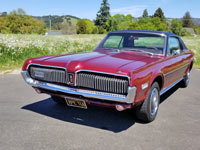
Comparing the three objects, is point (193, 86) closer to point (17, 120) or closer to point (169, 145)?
point (169, 145)

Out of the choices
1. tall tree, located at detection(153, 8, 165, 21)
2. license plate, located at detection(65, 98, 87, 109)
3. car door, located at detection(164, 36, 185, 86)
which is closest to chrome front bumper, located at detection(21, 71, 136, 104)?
license plate, located at detection(65, 98, 87, 109)

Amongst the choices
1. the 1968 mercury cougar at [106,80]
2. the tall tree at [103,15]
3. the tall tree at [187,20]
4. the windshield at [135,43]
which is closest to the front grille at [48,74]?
the 1968 mercury cougar at [106,80]

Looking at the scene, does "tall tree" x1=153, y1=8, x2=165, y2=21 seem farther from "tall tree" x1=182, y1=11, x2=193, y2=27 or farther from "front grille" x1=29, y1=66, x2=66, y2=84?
"front grille" x1=29, y1=66, x2=66, y2=84

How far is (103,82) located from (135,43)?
6.72 ft

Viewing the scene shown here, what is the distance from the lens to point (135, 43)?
4.74 m

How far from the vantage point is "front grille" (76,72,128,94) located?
2.92 metres

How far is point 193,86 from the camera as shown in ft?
21.1

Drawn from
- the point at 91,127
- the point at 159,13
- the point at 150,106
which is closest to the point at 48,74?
the point at 91,127

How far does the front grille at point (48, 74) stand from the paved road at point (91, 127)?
746 millimetres

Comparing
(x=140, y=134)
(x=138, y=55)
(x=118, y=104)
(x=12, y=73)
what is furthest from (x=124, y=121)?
(x=12, y=73)

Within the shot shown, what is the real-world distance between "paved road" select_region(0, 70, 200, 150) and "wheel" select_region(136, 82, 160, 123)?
0.13m

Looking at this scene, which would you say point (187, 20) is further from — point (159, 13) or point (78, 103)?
point (78, 103)

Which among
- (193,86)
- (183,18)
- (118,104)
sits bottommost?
(193,86)

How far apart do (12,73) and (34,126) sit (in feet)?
16.8
